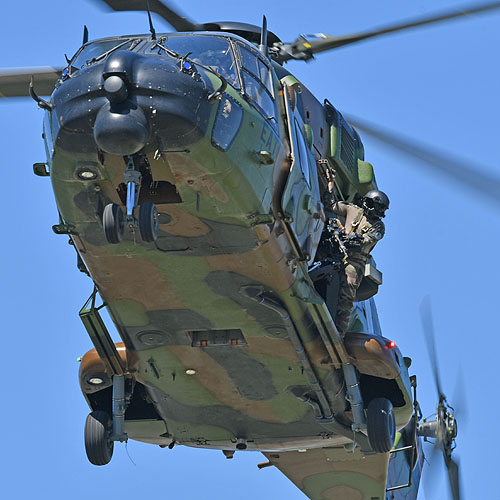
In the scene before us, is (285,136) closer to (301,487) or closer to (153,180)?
(153,180)

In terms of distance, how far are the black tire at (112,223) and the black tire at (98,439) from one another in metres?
4.05

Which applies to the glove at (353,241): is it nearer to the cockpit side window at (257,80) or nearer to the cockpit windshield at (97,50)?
the cockpit side window at (257,80)

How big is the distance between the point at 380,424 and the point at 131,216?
179 inches

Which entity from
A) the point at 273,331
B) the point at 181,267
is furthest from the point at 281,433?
the point at 181,267

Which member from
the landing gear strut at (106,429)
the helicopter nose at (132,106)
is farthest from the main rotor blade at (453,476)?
the helicopter nose at (132,106)

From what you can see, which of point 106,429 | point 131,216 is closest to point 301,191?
point 131,216

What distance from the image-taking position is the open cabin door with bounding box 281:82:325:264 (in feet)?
43.6

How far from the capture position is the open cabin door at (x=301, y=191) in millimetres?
13297

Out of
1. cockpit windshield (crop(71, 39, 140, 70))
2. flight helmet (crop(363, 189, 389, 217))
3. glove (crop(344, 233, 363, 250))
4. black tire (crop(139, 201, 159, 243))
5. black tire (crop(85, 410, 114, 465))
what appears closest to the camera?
black tire (crop(139, 201, 159, 243))

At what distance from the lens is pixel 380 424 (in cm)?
1462

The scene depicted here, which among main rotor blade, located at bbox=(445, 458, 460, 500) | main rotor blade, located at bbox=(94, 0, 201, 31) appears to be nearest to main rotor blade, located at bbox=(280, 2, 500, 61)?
main rotor blade, located at bbox=(94, 0, 201, 31)

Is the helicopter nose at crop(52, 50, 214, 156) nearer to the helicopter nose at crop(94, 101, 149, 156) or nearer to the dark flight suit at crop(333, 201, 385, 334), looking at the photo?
the helicopter nose at crop(94, 101, 149, 156)

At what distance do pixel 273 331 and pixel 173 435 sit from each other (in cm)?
285

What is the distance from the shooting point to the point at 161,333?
14.2 meters
